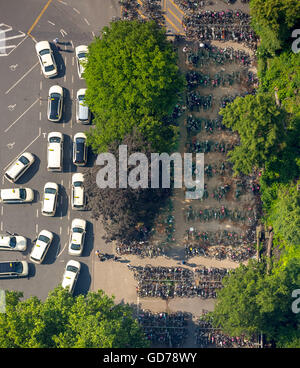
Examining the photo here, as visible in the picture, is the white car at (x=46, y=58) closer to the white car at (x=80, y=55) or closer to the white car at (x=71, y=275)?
the white car at (x=80, y=55)

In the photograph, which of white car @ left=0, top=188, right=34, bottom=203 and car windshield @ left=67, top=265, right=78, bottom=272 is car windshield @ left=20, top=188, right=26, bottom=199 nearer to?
white car @ left=0, top=188, right=34, bottom=203

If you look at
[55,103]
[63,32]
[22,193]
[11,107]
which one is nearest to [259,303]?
[22,193]

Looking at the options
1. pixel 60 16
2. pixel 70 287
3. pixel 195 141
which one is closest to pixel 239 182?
pixel 195 141

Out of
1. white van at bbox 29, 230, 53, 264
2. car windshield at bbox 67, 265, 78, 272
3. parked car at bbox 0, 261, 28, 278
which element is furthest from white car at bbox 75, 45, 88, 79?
parked car at bbox 0, 261, 28, 278

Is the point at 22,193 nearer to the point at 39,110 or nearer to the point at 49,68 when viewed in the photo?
the point at 39,110

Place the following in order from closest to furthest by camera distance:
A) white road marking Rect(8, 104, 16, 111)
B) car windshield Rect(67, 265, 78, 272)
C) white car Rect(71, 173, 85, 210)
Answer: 1. car windshield Rect(67, 265, 78, 272)
2. white car Rect(71, 173, 85, 210)
3. white road marking Rect(8, 104, 16, 111)

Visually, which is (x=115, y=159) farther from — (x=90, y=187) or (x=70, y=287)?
(x=70, y=287)

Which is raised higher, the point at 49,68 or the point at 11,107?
the point at 49,68

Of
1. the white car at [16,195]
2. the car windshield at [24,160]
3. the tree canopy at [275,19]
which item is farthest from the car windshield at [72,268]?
the tree canopy at [275,19]
